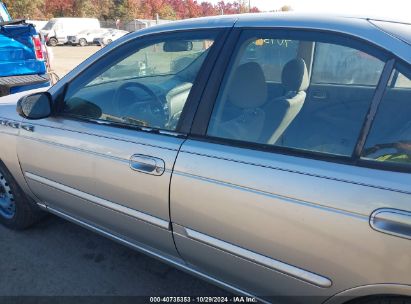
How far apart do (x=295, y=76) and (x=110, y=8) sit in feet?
193

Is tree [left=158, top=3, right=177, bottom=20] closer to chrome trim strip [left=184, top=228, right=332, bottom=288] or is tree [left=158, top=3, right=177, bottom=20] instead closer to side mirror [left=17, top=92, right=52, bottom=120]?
side mirror [left=17, top=92, right=52, bottom=120]

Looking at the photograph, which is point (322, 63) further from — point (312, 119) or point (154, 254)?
point (154, 254)

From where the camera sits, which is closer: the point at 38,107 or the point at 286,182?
the point at 286,182

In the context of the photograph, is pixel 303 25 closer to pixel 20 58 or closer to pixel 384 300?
pixel 384 300

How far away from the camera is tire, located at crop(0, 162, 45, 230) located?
3019 mm

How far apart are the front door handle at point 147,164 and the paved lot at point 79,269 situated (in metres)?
0.97

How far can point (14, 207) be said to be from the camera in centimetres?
317

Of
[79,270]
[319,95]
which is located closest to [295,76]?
[319,95]

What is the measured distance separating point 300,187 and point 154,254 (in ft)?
3.61

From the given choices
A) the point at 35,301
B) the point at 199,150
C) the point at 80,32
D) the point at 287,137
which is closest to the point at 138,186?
the point at 199,150

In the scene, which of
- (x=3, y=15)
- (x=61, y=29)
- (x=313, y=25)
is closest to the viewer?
(x=313, y=25)

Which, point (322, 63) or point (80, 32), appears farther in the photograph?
point (80, 32)

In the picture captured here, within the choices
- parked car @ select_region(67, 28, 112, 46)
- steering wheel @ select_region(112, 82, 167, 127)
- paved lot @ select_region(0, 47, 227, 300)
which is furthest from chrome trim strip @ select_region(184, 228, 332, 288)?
parked car @ select_region(67, 28, 112, 46)

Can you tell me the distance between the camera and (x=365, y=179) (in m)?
1.44
